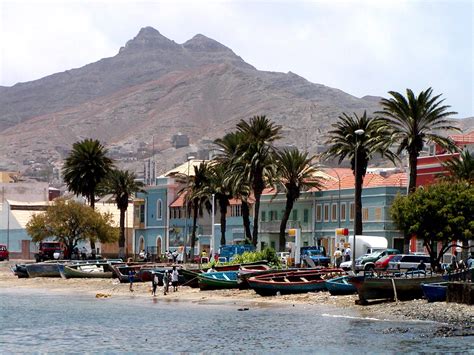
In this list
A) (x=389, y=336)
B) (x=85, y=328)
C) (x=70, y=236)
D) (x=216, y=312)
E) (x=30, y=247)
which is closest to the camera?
(x=389, y=336)

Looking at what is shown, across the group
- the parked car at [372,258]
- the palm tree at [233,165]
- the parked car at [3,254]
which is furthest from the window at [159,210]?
the parked car at [372,258]

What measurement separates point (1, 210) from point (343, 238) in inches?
2877

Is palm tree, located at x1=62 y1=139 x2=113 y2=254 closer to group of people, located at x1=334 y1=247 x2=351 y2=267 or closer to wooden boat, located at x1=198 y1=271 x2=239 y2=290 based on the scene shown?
group of people, located at x1=334 y1=247 x2=351 y2=267

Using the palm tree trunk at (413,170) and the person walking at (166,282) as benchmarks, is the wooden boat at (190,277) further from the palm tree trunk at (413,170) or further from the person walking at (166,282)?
the palm tree trunk at (413,170)

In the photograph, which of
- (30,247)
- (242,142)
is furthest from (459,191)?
(30,247)

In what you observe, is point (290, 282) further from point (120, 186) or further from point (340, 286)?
point (120, 186)

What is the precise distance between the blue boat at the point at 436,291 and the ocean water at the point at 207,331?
11.9 feet

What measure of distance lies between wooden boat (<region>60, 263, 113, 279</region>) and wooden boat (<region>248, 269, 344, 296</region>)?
101 feet

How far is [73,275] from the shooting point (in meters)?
95.3

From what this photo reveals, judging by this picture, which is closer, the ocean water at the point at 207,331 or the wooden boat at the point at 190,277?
the ocean water at the point at 207,331

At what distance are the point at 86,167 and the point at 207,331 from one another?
2685 inches

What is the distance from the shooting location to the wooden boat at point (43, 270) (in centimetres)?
9781

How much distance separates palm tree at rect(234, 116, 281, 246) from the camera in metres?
90.9

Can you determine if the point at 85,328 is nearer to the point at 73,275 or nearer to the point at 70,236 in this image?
the point at 73,275
